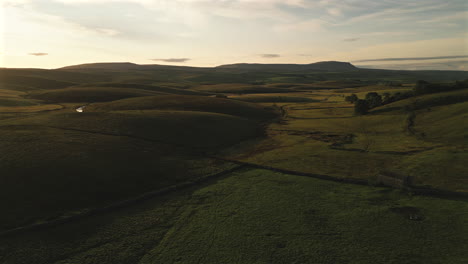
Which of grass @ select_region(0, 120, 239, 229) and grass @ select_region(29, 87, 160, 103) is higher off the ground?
grass @ select_region(29, 87, 160, 103)

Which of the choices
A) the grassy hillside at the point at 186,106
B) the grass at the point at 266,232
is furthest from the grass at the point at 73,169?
the grassy hillside at the point at 186,106

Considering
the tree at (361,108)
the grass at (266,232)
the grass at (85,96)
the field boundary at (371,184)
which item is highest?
the grass at (85,96)

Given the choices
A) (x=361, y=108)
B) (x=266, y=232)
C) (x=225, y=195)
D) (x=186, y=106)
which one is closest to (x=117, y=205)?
(x=225, y=195)

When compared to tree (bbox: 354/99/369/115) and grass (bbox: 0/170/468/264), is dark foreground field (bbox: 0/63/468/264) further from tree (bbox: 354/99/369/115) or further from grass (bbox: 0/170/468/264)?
tree (bbox: 354/99/369/115)

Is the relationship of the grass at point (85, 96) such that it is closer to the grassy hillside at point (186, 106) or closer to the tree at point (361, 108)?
the grassy hillside at point (186, 106)

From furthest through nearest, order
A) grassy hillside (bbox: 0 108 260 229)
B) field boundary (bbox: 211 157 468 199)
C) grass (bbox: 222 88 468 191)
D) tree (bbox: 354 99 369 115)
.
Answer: tree (bbox: 354 99 369 115) → grass (bbox: 222 88 468 191) → grassy hillside (bbox: 0 108 260 229) → field boundary (bbox: 211 157 468 199)

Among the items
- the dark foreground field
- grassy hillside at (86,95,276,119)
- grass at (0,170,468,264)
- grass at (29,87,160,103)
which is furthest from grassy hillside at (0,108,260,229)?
grass at (29,87,160,103)

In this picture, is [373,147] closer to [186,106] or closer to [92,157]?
[92,157]

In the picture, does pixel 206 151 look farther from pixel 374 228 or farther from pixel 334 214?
pixel 374 228
